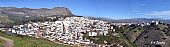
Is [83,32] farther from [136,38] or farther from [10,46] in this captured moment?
[10,46]

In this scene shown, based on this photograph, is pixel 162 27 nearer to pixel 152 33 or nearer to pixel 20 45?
pixel 152 33

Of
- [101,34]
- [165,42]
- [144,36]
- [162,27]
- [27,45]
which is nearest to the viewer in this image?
[27,45]

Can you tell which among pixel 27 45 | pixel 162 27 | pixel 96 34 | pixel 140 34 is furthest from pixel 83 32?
pixel 27 45

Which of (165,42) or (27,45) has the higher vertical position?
(27,45)

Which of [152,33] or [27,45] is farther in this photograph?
[152,33]

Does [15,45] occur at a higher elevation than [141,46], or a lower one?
higher

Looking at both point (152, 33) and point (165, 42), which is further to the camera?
point (152, 33)

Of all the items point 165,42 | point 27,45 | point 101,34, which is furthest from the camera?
point 165,42

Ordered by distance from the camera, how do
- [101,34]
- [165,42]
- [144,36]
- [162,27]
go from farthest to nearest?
1. [162,27]
2. [144,36]
3. [165,42]
4. [101,34]

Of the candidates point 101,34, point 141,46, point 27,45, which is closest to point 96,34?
point 101,34
